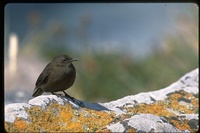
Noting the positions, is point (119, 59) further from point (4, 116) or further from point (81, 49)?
point (4, 116)

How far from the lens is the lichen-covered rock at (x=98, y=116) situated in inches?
219

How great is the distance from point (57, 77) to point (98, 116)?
41.2 inches

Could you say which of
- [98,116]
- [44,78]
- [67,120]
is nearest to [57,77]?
[44,78]

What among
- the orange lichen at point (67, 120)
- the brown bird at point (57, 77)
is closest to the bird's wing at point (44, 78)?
the brown bird at point (57, 77)

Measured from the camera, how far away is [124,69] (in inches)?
431

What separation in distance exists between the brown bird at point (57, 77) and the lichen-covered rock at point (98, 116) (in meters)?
0.49

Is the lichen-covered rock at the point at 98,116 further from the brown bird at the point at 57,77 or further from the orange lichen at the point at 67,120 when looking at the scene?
the brown bird at the point at 57,77

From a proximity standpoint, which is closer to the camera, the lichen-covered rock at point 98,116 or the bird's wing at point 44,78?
the lichen-covered rock at point 98,116

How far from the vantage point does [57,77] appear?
6.82 meters

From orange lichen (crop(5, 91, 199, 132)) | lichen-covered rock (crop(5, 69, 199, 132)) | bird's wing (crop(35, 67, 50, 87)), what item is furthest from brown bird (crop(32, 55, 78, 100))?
orange lichen (crop(5, 91, 199, 132))

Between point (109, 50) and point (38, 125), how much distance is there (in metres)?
6.11

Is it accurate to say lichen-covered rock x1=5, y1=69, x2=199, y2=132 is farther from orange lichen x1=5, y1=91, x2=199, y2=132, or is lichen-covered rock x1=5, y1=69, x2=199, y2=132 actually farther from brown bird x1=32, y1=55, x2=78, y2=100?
brown bird x1=32, y1=55, x2=78, y2=100

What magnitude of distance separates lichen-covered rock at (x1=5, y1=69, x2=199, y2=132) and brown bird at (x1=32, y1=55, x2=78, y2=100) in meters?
0.49

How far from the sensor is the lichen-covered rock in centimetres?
555
